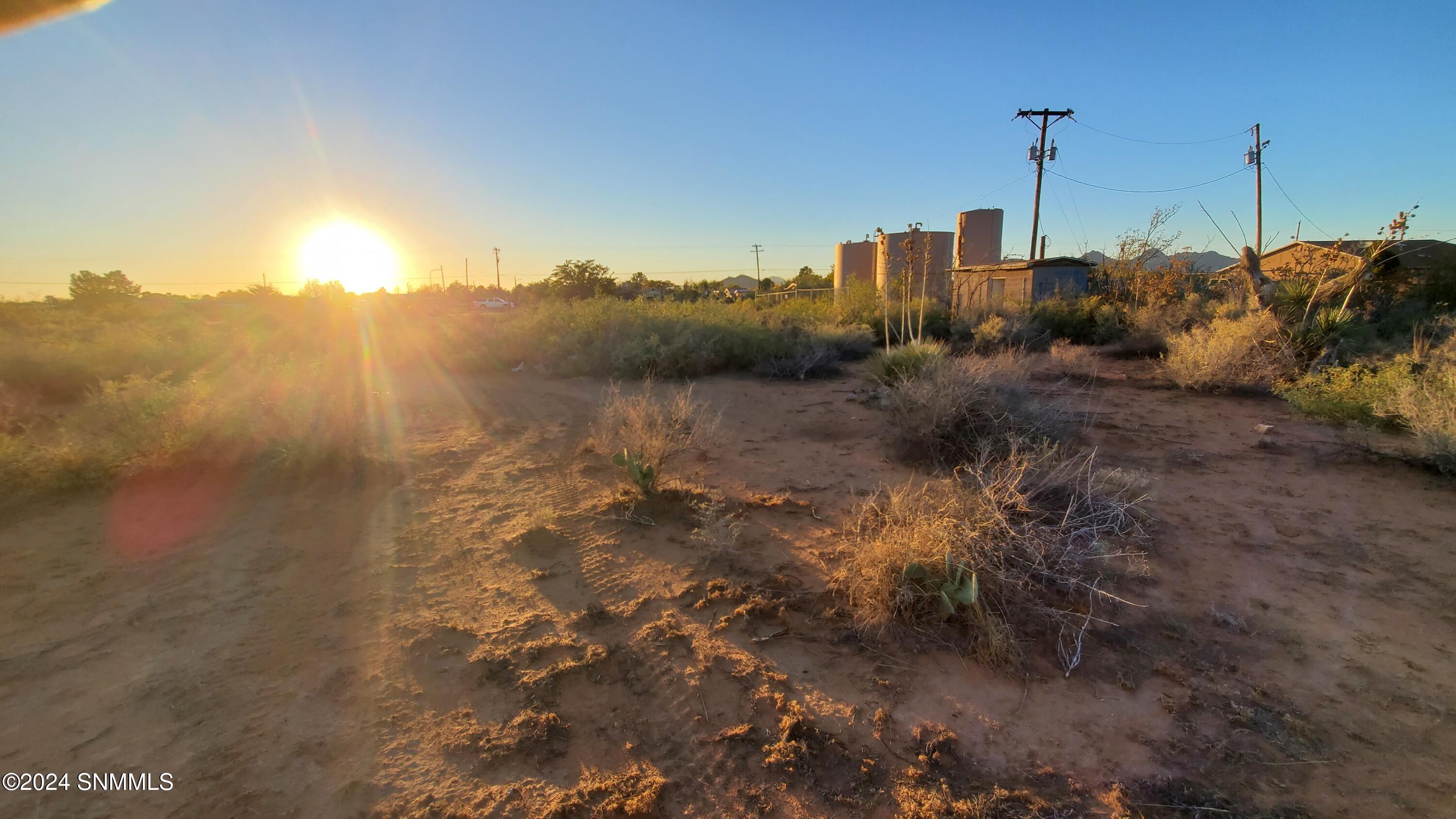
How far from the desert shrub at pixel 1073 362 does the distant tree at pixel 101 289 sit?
30.1 meters

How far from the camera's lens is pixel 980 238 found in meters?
21.5

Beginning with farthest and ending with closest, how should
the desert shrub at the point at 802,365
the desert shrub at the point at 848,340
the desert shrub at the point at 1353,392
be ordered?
the desert shrub at the point at 848,340 → the desert shrub at the point at 802,365 → the desert shrub at the point at 1353,392

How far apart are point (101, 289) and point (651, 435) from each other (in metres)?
30.2

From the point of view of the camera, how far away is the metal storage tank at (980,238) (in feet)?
70.2

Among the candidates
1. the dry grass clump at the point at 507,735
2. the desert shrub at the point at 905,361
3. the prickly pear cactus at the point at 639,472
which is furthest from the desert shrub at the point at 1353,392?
the dry grass clump at the point at 507,735

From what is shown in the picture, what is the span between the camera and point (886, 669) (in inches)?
99.5

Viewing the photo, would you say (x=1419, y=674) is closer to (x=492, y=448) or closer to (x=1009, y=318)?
(x=492, y=448)

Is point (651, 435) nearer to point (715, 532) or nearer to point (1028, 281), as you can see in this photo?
point (715, 532)

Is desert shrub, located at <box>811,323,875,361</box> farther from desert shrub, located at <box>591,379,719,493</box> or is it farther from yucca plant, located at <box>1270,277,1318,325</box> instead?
yucca plant, located at <box>1270,277,1318,325</box>

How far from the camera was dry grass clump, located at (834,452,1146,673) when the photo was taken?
8.82ft

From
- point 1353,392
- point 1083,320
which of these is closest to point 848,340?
point 1083,320

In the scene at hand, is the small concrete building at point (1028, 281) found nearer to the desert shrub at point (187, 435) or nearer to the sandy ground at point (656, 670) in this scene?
the sandy ground at point (656, 670)

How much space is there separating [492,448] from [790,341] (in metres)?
6.79

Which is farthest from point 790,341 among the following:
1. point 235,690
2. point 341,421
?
point 235,690
